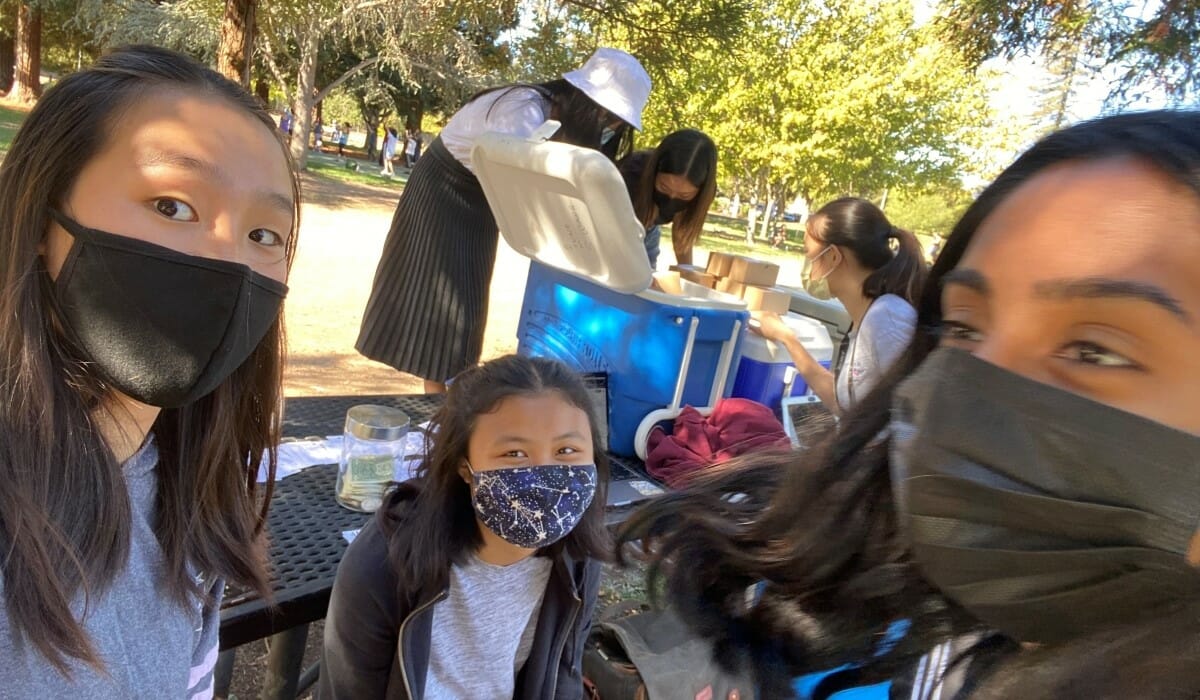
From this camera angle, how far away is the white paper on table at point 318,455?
193cm

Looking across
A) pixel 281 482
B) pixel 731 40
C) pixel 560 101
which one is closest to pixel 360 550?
pixel 281 482

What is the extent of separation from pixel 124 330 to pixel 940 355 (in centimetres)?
97

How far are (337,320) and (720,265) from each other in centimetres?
425

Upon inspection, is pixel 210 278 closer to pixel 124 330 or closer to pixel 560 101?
pixel 124 330

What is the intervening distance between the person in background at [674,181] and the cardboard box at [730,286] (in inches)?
11.3

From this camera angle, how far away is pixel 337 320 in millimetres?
6492

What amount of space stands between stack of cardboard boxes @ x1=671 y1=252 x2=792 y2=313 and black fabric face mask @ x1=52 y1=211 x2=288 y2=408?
2.33 m

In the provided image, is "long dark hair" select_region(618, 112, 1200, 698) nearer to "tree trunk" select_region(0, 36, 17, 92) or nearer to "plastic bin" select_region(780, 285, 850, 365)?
"plastic bin" select_region(780, 285, 850, 365)

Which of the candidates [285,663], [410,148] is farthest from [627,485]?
[410,148]

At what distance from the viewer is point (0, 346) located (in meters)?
0.88

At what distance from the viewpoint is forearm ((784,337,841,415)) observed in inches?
112

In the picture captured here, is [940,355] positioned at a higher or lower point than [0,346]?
higher

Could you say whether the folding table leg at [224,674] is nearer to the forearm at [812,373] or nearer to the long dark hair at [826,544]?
the long dark hair at [826,544]

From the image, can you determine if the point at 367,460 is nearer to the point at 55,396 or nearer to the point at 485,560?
the point at 485,560
